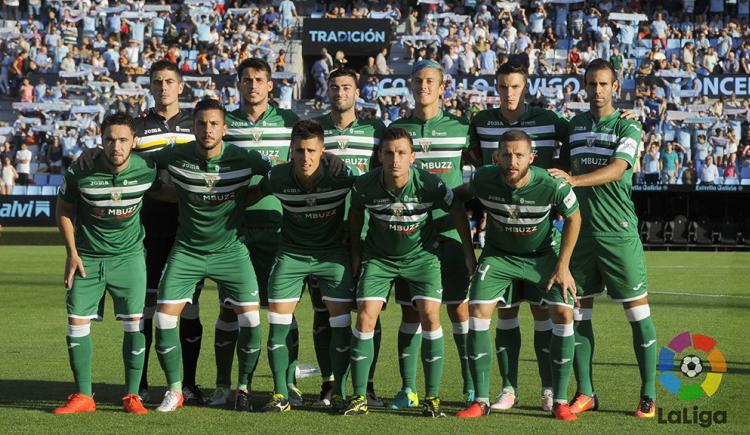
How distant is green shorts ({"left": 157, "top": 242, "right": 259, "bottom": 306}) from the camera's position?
25.5ft

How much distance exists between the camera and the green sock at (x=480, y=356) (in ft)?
24.6

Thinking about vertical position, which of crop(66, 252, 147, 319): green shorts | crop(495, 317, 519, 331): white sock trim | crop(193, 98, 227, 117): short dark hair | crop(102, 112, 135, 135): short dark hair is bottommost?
crop(495, 317, 519, 331): white sock trim

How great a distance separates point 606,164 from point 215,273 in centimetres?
285

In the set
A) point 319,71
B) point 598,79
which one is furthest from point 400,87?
point 598,79

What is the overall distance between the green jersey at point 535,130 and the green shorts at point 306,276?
4.72ft

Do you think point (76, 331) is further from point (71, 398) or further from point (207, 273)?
point (207, 273)

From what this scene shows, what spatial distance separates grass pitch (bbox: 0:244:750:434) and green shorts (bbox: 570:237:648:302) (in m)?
0.81

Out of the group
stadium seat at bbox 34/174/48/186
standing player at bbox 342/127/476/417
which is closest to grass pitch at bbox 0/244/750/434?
standing player at bbox 342/127/476/417

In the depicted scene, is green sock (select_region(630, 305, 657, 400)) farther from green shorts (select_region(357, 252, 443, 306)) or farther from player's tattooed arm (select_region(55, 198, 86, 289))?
player's tattooed arm (select_region(55, 198, 86, 289))

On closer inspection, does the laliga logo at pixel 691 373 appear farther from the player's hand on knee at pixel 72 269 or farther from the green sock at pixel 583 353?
the player's hand on knee at pixel 72 269

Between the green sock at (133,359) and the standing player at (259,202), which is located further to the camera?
the standing player at (259,202)

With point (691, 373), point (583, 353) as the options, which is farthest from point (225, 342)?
point (691, 373)

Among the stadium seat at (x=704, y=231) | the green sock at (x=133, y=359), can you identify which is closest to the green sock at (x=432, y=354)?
the green sock at (x=133, y=359)

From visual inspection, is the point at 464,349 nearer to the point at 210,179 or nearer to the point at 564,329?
the point at 564,329
